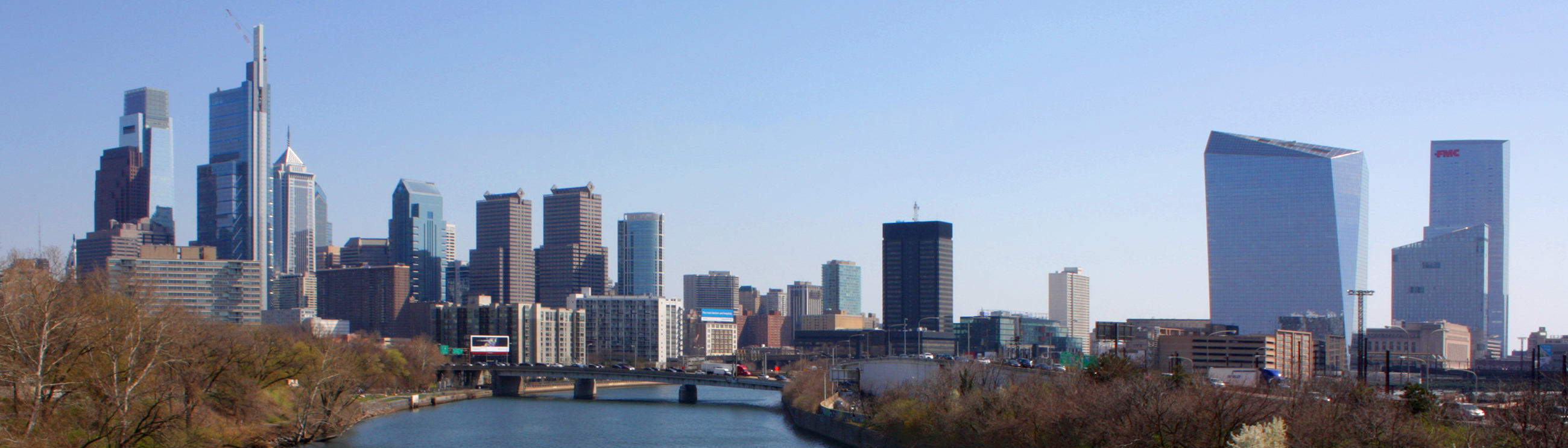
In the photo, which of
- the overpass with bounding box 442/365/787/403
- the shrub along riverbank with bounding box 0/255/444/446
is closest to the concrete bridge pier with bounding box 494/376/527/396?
the overpass with bounding box 442/365/787/403

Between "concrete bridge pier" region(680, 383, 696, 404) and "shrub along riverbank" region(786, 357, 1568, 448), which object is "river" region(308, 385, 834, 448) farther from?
"shrub along riverbank" region(786, 357, 1568, 448)

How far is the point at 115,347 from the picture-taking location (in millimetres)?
63688

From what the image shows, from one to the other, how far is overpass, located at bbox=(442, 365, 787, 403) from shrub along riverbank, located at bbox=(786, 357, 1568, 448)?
250ft

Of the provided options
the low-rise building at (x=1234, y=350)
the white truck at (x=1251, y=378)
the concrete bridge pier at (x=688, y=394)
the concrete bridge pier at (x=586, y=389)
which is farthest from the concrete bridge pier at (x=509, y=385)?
the white truck at (x=1251, y=378)

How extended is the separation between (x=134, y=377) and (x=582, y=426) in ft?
163

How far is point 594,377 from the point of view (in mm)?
166250

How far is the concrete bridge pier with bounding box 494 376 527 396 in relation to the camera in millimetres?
174625

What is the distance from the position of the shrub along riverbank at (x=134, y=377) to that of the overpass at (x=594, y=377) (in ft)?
199

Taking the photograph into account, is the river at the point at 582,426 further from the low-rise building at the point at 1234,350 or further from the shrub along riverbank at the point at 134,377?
the low-rise building at the point at 1234,350

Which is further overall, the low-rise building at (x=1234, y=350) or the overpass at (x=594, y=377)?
the low-rise building at (x=1234, y=350)

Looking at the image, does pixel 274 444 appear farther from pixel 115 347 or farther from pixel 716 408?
pixel 716 408

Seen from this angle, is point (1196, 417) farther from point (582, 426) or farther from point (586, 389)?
point (586, 389)

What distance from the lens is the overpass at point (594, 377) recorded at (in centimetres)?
15350

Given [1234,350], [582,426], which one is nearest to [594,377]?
[582,426]
